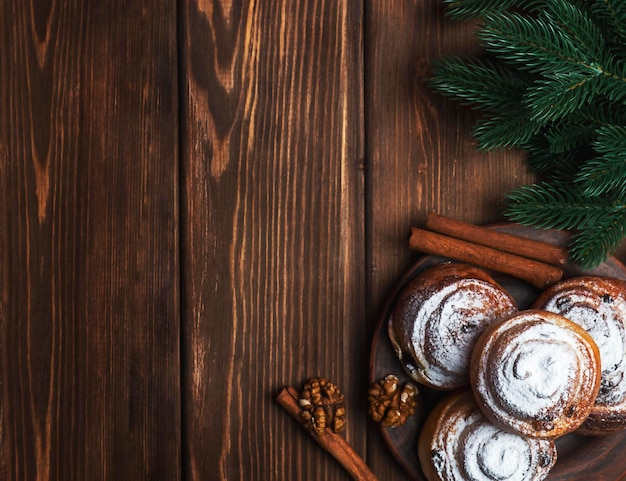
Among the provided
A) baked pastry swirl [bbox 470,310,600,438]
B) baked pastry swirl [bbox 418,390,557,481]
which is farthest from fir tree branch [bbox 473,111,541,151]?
baked pastry swirl [bbox 418,390,557,481]

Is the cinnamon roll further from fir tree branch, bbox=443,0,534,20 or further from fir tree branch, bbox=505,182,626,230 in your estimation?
fir tree branch, bbox=443,0,534,20

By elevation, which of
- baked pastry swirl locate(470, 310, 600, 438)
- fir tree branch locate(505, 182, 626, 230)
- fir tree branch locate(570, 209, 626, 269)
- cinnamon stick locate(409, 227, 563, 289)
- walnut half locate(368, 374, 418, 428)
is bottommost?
walnut half locate(368, 374, 418, 428)

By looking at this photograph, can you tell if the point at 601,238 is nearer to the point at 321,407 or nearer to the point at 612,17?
the point at 612,17

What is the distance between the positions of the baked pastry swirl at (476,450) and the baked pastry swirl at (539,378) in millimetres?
50

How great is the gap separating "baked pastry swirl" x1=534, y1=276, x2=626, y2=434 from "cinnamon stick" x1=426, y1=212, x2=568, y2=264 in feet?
0.17

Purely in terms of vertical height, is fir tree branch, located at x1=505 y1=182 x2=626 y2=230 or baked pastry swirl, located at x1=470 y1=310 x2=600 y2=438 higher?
fir tree branch, located at x1=505 y1=182 x2=626 y2=230

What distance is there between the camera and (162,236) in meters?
1.07

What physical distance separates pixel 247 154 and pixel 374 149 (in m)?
0.19

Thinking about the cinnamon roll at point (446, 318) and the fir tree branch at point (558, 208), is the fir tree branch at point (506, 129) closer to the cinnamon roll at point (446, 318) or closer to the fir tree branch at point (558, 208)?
the fir tree branch at point (558, 208)

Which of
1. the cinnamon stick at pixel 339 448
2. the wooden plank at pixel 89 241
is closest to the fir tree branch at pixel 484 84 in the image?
the wooden plank at pixel 89 241

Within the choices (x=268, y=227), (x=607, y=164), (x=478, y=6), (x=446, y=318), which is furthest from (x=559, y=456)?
(x=478, y=6)

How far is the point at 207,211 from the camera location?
3.49 feet

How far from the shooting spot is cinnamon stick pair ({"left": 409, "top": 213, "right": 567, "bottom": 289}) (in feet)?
3.30

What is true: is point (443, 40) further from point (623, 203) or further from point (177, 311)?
point (177, 311)
